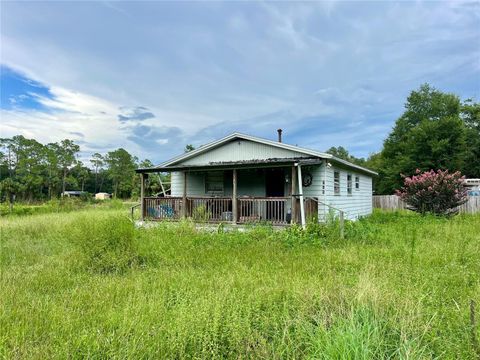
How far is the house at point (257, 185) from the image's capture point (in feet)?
38.5

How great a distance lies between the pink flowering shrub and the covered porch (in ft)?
22.0

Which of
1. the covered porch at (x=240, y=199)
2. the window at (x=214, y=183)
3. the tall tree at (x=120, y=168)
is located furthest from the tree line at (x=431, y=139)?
the tall tree at (x=120, y=168)

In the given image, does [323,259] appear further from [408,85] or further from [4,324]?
[408,85]

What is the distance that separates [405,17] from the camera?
1145 centimetres

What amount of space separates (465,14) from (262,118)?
1574cm

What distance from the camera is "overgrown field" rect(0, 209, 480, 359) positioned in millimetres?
2824


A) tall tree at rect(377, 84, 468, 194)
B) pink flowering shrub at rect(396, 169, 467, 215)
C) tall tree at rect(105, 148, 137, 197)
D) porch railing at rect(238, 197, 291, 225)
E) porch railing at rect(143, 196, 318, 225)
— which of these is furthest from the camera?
tall tree at rect(105, 148, 137, 197)

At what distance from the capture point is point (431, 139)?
1258 inches

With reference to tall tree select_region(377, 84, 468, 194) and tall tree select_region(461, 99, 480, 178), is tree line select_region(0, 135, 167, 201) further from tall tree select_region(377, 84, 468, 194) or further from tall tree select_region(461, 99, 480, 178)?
tall tree select_region(461, 99, 480, 178)

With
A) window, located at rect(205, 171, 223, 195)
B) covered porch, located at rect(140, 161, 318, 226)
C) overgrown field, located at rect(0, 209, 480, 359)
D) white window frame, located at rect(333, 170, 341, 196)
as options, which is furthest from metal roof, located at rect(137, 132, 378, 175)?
overgrown field, located at rect(0, 209, 480, 359)

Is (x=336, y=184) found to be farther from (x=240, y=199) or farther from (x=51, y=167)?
(x=51, y=167)

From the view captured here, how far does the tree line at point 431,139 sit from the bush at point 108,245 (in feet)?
98.6

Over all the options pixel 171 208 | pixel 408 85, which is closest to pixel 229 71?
pixel 171 208

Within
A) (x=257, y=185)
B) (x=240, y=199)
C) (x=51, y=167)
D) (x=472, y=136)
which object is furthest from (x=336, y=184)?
(x=51, y=167)
